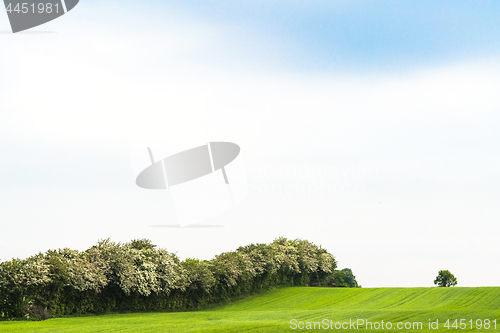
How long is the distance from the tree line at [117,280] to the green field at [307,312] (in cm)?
160

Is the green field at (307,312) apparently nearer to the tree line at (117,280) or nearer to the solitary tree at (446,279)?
the tree line at (117,280)

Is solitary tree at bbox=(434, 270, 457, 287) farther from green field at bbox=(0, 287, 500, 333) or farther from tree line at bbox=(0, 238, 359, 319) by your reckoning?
tree line at bbox=(0, 238, 359, 319)

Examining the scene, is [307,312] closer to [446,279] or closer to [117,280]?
[117,280]

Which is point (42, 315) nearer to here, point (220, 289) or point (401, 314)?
point (220, 289)

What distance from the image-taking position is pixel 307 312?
34156mm

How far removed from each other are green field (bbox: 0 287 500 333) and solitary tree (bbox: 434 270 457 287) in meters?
24.2

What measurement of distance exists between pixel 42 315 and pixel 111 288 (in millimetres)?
5281

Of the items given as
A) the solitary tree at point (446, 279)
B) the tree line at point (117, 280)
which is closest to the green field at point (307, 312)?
the tree line at point (117, 280)

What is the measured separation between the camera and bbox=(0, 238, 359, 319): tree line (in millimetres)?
29742

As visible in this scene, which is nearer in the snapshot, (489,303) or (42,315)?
(42,315)

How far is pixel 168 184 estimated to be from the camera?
3481cm

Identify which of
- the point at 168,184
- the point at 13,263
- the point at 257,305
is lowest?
the point at 257,305

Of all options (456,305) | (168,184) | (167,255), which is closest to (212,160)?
(168,184)

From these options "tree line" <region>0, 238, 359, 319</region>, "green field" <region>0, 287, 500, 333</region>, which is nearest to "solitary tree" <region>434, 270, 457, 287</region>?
"green field" <region>0, 287, 500, 333</region>
